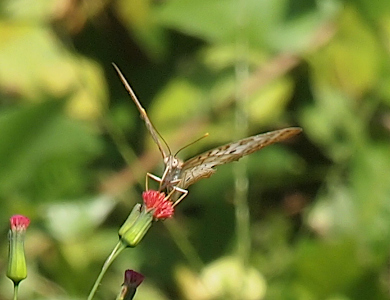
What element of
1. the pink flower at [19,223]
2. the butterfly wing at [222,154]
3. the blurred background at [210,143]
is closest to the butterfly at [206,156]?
the butterfly wing at [222,154]

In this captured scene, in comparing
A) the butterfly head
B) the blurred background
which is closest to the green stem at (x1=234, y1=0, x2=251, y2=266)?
the blurred background

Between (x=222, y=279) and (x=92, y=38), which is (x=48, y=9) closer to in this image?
(x=92, y=38)

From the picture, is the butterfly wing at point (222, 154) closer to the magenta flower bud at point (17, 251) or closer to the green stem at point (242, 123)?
the magenta flower bud at point (17, 251)

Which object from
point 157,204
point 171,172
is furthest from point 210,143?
point 157,204

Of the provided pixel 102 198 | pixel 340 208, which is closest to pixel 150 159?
pixel 102 198

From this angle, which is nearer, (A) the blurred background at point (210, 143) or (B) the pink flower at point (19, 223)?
(B) the pink flower at point (19, 223)

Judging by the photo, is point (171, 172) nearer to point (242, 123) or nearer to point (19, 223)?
point (19, 223)
